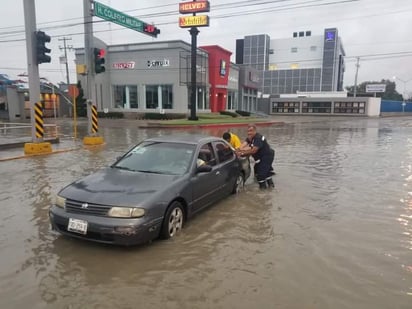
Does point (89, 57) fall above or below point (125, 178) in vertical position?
above

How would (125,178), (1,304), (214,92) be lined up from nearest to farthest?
(1,304) < (125,178) < (214,92)

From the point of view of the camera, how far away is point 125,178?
212 inches

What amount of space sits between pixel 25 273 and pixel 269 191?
17.8ft

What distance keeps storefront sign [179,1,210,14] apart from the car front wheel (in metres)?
30.3

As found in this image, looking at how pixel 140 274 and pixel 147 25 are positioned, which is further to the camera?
pixel 147 25

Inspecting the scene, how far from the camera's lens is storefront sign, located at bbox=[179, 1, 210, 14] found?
3225 centimetres

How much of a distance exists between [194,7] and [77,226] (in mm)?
31618

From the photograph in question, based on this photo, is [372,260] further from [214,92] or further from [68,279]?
[214,92]

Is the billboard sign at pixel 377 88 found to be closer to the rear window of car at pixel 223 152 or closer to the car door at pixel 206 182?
the rear window of car at pixel 223 152

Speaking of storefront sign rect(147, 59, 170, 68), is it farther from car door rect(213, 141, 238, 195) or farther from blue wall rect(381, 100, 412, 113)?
blue wall rect(381, 100, 412, 113)

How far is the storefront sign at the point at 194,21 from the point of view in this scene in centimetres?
3238

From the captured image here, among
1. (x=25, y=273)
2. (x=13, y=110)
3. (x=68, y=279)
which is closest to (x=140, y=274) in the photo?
(x=68, y=279)

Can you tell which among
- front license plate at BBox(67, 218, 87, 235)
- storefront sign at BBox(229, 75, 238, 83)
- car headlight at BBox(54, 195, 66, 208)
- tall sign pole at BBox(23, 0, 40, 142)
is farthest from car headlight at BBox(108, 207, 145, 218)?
storefront sign at BBox(229, 75, 238, 83)

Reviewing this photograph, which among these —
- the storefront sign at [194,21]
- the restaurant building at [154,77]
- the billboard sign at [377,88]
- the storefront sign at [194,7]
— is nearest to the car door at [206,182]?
the storefront sign at [194,21]
